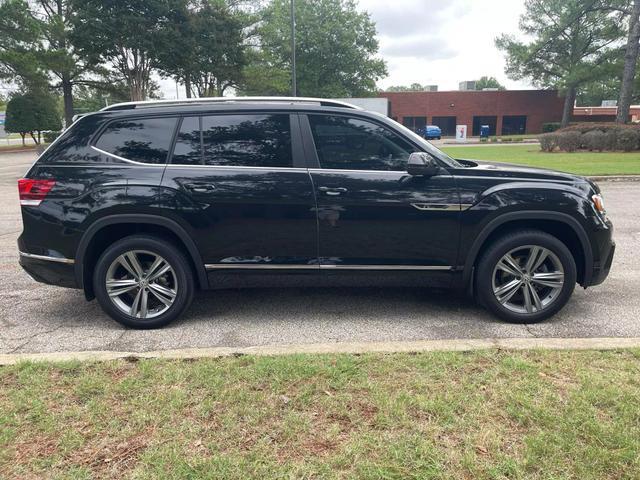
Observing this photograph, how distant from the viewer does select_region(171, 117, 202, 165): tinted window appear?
4051 millimetres

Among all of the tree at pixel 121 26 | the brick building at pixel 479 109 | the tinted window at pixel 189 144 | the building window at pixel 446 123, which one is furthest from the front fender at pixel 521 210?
the building window at pixel 446 123

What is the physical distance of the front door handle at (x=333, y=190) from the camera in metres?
3.95

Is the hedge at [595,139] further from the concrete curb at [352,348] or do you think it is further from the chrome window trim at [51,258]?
the chrome window trim at [51,258]

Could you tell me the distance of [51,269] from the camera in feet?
13.4

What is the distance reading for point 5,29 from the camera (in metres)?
26.7

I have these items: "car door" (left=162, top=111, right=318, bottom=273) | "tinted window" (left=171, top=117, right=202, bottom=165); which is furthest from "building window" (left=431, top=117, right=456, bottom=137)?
"tinted window" (left=171, top=117, right=202, bottom=165)

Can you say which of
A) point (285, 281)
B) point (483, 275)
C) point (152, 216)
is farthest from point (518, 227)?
point (152, 216)

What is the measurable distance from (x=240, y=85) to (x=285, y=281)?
107 ft

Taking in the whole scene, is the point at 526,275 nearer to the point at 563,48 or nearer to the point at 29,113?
the point at 29,113

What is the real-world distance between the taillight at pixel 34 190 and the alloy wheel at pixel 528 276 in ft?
12.3

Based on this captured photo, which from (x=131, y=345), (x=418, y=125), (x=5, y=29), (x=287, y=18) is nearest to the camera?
(x=131, y=345)

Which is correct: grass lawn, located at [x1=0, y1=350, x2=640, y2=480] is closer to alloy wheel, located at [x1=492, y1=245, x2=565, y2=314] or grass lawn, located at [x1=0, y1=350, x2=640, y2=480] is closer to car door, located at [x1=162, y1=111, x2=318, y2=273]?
alloy wheel, located at [x1=492, y1=245, x2=565, y2=314]

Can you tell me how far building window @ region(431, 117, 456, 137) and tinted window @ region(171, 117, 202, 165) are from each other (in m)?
54.6

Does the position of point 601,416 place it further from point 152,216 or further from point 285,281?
point 152,216
